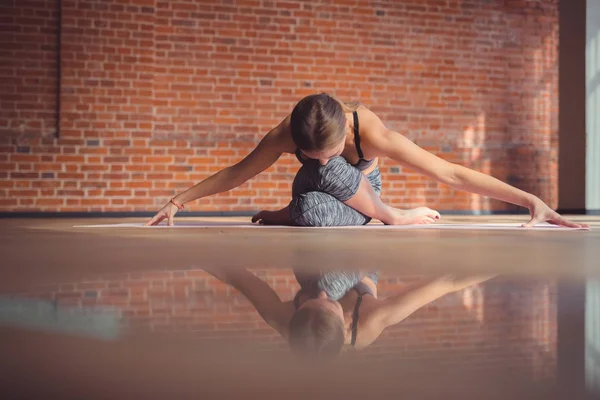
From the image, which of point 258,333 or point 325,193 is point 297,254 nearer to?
point 258,333

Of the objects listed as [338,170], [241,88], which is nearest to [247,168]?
[338,170]

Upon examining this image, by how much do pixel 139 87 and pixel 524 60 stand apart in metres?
3.88

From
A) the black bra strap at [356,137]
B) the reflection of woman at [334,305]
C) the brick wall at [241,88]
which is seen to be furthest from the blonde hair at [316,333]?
the brick wall at [241,88]

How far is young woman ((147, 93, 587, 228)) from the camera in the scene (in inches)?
104

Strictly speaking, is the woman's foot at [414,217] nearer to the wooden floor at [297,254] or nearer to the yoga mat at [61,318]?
the wooden floor at [297,254]

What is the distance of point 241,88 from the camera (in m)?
6.09

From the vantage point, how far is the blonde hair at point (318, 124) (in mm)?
2588

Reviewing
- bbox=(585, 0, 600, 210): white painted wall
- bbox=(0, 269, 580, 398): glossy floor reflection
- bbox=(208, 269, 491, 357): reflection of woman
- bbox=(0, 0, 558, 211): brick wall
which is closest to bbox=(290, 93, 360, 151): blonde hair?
bbox=(208, 269, 491, 357): reflection of woman

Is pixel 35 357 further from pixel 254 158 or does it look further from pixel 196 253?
pixel 254 158

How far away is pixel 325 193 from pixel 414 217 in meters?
0.67

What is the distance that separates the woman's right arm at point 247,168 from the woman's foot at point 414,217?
3.01ft

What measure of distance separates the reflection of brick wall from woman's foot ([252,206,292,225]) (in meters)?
2.35

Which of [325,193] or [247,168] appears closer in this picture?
[247,168]

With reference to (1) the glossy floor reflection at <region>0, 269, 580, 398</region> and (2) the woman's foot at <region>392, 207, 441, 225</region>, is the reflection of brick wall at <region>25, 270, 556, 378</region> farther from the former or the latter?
(2) the woman's foot at <region>392, 207, 441, 225</region>
